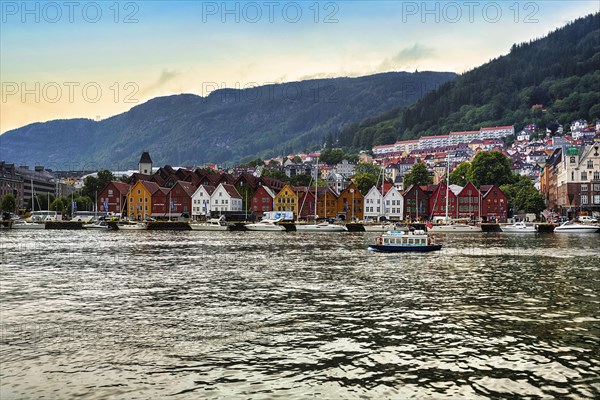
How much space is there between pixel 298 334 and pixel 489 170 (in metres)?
179

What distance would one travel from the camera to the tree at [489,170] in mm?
186750

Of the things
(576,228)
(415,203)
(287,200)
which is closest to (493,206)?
(415,203)

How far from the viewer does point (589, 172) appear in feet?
494

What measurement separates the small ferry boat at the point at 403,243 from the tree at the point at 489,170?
426 ft

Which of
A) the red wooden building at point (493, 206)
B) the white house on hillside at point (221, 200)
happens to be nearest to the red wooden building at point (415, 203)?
the red wooden building at point (493, 206)

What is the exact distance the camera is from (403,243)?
65.2m

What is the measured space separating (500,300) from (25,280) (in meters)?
30.9

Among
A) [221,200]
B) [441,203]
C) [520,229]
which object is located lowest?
[520,229]

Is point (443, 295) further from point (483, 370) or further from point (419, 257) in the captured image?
point (419, 257)

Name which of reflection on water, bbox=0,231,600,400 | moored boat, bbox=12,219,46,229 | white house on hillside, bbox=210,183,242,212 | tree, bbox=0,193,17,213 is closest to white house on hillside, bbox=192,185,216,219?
Answer: white house on hillside, bbox=210,183,242,212

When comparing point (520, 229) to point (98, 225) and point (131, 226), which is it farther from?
point (98, 225)

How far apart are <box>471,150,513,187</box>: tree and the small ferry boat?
12987cm

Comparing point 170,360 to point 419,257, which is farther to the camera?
point 419,257

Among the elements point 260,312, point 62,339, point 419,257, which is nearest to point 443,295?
point 260,312
